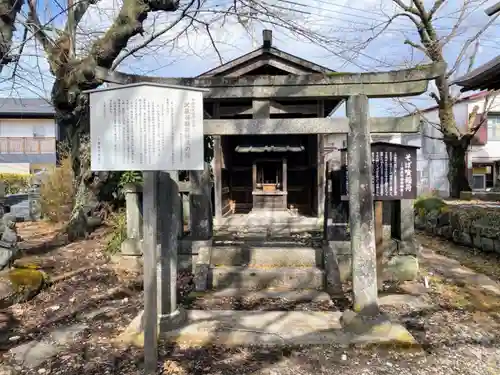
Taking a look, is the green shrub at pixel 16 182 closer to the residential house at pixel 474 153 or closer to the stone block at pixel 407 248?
the stone block at pixel 407 248

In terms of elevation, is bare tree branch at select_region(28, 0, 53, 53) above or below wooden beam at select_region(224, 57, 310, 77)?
above

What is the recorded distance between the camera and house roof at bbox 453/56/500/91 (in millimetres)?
7353

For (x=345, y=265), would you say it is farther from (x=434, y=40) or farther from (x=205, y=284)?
(x=434, y=40)

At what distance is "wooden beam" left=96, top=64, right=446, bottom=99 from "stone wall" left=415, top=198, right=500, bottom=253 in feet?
18.5

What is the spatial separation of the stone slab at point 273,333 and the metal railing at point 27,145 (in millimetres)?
26539

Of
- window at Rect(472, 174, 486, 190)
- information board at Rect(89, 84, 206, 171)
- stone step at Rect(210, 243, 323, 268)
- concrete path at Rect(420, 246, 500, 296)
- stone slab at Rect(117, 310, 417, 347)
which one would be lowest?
concrete path at Rect(420, 246, 500, 296)

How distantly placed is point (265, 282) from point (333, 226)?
1.58 m

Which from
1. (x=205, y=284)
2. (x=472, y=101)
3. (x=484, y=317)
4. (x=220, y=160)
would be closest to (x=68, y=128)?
(x=220, y=160)

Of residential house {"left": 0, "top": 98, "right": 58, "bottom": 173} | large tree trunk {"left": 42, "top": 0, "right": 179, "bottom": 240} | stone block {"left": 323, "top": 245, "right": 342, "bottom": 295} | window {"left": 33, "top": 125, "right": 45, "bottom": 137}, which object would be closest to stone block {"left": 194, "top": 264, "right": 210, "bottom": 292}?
stone block {"left": 323, "top": 245, "right": 342, "bottom": 295}

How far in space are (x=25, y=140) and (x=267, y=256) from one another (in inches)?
1048

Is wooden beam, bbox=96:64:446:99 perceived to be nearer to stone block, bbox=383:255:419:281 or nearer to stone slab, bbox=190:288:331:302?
stone slab, bbox=190:288:331:302

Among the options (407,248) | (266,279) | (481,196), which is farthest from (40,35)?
(481,196)

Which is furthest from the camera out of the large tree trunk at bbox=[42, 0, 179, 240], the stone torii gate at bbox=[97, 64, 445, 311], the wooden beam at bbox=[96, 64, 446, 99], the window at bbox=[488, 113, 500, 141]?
the window at bbox=[488, 113, 500, 141]

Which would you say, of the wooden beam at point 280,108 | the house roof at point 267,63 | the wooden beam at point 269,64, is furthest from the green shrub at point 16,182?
the wooden beam at point 269,64
